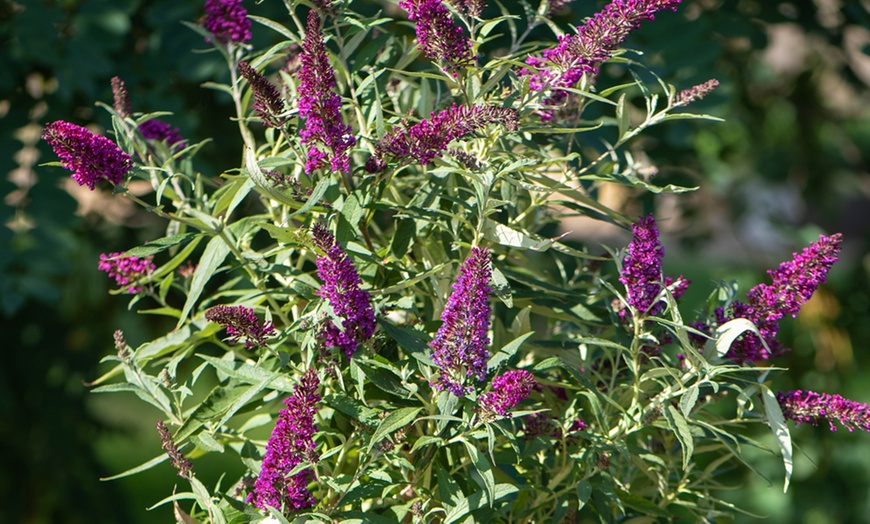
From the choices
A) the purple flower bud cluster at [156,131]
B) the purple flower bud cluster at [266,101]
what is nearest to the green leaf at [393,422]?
the purple flower bud cluster at [266,101]

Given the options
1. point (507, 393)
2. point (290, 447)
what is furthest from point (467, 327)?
point (290, 447)

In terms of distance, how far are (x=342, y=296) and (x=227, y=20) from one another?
0.38m

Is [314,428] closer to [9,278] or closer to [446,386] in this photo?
[446,386]

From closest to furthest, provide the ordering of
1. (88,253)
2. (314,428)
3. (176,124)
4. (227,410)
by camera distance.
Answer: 1. (314,428)
2. (227,410)
3. (176,124)
4. (88,253)

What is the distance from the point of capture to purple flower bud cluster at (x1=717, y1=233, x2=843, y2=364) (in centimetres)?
77

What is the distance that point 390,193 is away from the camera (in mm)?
923

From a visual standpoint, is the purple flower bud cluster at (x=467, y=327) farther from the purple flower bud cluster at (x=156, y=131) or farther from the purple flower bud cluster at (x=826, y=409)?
the purple flower bud cluster at (x=156, y=131)

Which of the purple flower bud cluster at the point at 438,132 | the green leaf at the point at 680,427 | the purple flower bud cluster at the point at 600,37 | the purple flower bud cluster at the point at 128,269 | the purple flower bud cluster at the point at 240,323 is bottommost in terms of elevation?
the green leaf at the point at 680,427

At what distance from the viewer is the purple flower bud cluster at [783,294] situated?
77 cm

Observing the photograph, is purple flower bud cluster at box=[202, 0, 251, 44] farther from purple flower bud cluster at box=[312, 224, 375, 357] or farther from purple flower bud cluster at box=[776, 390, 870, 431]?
purple flower bud cluster at box=[776, 390, 870, 431]

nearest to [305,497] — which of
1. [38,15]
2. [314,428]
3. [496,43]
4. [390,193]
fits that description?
[314,428]

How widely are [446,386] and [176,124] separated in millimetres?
1287

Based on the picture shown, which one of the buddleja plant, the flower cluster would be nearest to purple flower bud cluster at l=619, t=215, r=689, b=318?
the buddleja plant

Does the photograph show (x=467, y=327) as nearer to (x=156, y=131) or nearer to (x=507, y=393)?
(x=507, y=393)
